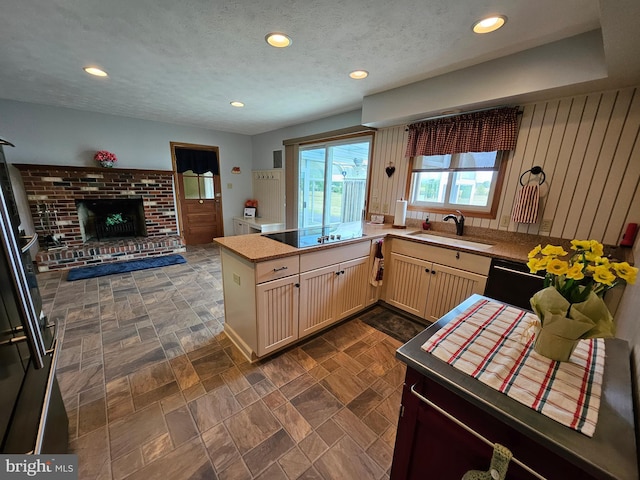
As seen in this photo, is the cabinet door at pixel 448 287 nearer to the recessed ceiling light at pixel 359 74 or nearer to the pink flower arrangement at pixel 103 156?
the recessed ceiling light at pixel 359 74

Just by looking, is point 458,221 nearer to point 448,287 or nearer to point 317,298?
point 448,287

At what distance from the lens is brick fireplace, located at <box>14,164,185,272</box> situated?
144 inches

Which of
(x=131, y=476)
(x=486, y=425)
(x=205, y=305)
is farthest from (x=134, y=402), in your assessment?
(x=486, y=425)

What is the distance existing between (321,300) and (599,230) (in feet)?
7.40

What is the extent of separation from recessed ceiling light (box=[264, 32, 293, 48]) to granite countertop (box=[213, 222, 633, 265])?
4.86 feet

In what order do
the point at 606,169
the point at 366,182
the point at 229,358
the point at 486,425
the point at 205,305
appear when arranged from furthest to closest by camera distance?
the point at 366,182 → the point at 205,305 → the point at 229,358 → the point at 606,169 → the point at 486,425

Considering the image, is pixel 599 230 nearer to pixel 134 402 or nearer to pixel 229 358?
pixel 229 358

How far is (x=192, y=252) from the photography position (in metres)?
4.79

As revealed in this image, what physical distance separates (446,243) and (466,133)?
110cm

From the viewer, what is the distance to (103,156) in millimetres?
3922

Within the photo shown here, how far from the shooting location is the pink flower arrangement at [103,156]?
3.91 metres

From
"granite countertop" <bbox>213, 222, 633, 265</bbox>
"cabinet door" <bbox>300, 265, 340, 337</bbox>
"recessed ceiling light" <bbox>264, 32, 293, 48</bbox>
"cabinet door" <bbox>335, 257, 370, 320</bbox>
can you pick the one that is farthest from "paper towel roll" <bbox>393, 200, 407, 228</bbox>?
"recessed ceiling light" <bbox>264, 32, 293, 48</bbox>

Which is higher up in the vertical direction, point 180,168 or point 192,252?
point 180,168

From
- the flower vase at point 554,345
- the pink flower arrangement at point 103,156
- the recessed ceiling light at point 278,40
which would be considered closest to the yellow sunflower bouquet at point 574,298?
the flower vase at point 554,345
